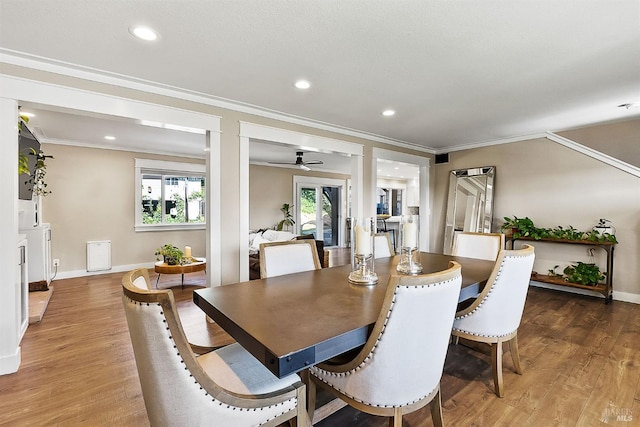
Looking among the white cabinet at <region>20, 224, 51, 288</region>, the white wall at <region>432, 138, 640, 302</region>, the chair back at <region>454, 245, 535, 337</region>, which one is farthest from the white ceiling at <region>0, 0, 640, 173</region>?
the white cabinet at <region>20, 224, 51, 288</region>

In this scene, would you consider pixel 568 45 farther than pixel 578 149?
No

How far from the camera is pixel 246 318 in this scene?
1.23 m

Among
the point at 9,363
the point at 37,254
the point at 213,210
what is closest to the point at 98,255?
the point at 37,254

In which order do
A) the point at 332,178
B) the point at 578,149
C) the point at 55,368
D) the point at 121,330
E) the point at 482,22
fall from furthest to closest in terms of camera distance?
the point at 332,178
the point at 578,149
the point at 121,330
the point at 55,368
the point at 482,22

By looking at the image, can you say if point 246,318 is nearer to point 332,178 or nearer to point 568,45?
point 568,45

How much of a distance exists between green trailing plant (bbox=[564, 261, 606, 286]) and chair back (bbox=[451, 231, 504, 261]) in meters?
2.22

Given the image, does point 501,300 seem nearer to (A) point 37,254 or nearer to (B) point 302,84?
(B) point 302,84

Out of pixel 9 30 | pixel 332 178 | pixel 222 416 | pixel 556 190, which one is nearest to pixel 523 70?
pixel 556 190

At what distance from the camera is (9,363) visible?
2207 mm

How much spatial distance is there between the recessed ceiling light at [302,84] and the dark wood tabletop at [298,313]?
172 centimetres

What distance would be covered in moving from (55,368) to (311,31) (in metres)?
3.12

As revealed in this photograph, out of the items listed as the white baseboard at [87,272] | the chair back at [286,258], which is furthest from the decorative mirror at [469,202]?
the white baseboard at [87,272]

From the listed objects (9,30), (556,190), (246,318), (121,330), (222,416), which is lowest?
(121,330)

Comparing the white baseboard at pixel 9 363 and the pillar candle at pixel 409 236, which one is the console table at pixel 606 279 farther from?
the white baseboard at pixel 9 363
